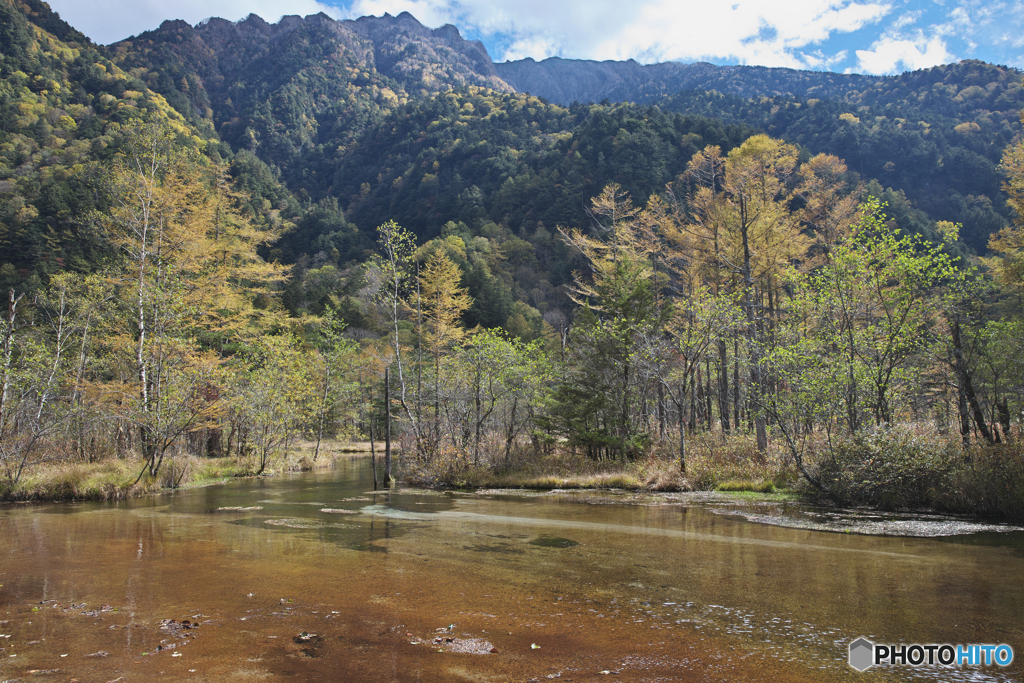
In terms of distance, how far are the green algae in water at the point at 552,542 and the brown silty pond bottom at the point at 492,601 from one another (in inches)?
3.2

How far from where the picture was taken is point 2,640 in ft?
17.1

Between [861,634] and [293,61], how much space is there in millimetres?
167906

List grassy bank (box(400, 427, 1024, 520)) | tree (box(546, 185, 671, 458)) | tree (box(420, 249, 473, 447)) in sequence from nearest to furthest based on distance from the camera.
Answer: grassy bank (box(400, 427, 1024, 520)) < tree (box(546, 185, 671, 458)) < tree (box(420, 249, 473, 447))

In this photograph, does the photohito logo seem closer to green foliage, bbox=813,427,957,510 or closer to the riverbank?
the riverbank

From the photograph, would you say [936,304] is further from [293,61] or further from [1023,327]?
[293,61]

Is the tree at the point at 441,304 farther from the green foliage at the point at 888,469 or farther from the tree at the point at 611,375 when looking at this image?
the green foliage at the point at 888,469

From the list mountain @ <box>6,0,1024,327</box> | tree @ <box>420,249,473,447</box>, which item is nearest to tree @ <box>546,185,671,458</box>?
tree @ <box>420,249,473,447</box>

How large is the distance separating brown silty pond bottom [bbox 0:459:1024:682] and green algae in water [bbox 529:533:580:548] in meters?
0.08

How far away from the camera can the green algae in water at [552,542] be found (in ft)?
31.5

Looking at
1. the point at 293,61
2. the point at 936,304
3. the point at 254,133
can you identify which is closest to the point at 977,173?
the point at 936,304

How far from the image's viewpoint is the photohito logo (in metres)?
4.53

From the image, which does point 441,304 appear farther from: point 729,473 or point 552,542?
point 552,542

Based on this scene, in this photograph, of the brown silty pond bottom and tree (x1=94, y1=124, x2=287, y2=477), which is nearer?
the brown silty pond bottom

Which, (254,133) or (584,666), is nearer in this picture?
(584,666)
